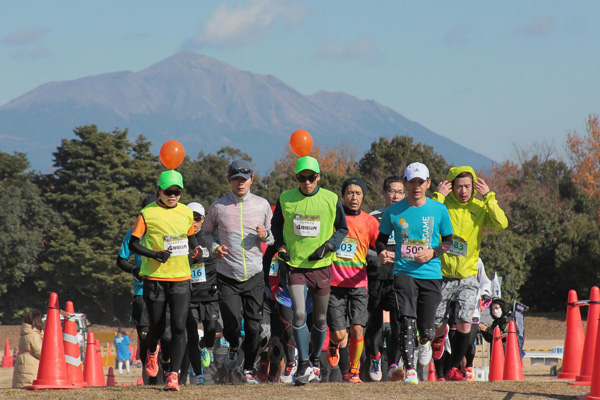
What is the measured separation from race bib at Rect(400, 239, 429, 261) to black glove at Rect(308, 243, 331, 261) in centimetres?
81

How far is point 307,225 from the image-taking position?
29.4 ft

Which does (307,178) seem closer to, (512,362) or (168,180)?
(168,180)

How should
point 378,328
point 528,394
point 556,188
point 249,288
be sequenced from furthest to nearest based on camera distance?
point 556,188 → point 378,328 → point 249,288 → point 528,394

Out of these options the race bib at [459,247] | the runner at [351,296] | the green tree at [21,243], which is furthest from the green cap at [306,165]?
the green tree at [21,243]

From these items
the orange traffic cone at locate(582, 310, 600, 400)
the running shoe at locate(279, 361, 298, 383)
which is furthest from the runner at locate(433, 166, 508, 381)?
the orange traffic cone at locate(582, 310, 600, 400)

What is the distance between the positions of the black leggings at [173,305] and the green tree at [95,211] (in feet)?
145

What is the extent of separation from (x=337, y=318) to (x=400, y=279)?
928 millimetres

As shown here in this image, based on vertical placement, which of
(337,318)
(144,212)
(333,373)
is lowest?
(333,373)

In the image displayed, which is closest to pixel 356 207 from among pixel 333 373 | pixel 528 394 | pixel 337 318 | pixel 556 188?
pixel 337 318

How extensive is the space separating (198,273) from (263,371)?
4.84 ft

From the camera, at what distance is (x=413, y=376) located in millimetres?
8758

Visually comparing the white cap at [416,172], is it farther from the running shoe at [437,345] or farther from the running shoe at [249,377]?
the running shoe at [249,377]

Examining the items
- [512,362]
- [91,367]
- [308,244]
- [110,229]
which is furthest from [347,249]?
[110,229]

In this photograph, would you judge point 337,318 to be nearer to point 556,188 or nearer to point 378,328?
point 378,328
